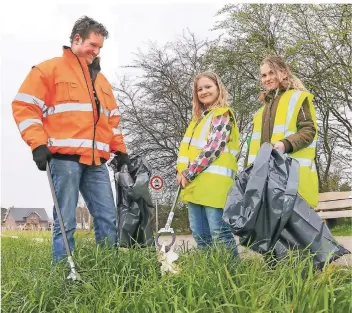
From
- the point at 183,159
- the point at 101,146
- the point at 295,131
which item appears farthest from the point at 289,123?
the point at 101,146

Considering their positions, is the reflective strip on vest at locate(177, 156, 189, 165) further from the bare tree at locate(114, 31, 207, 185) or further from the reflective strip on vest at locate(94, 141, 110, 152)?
the bare tree at locate(114, 31, 207, 185)

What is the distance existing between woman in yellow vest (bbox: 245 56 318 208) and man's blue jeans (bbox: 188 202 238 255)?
1.58 ft

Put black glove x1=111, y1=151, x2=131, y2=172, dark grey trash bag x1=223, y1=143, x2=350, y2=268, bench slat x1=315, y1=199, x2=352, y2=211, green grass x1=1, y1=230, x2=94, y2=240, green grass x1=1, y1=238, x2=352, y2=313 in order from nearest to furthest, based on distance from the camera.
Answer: green grass x1=1, y1=238, x2=352, y2=313 < dark grey trash bag x1=223, y1=143, x2=350, y2=268 < black glove x1=111, y1=151, x2=131, y2=172 < green grass x1=1, y1=230, x2=94, y2=240 < bench slat x1=315, y1=199, x2=352, y2=211

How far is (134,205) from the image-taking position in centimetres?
451

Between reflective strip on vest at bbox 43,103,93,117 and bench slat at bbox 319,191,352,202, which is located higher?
reflective strip on vest at bbox 43,103,93,117

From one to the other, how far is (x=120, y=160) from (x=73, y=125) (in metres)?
0.72

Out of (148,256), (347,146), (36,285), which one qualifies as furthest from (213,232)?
(347,146)

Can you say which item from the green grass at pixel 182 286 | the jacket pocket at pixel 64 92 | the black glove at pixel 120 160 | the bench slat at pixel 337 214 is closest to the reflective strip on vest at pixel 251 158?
the green grass at pixel 182 286

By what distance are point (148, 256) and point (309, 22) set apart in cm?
996

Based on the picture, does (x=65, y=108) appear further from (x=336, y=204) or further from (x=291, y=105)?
(x=336, y=204)

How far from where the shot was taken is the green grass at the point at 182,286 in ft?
7.94

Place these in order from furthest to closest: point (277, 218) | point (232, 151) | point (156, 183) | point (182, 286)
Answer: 1. point (156, 183)
2. point (232, 151)
3. point (277, 218)
4. point (182, 286)

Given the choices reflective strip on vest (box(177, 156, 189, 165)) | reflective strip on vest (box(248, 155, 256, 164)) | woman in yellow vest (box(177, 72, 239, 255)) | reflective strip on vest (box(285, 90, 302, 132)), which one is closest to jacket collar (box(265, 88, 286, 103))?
reflective strip on vest (box(285, 90, 302, 132))

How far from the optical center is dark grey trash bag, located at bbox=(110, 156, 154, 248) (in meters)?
4.43
